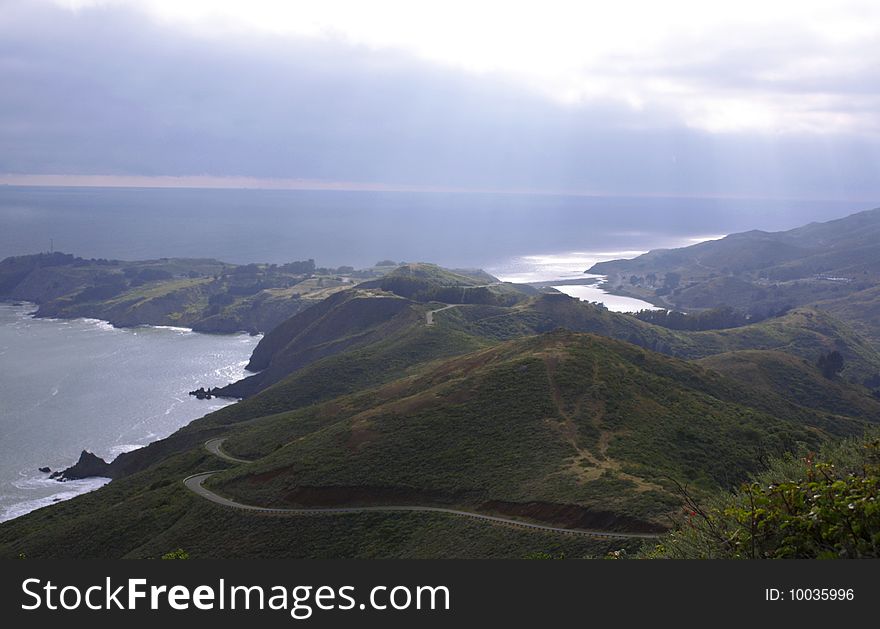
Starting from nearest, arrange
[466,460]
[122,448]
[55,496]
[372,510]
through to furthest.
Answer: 1. [372,510]
2. [466,460]
3. [55,496]
4. [122,448]

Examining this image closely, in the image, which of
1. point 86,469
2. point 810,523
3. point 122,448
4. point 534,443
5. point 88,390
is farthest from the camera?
point 88,390

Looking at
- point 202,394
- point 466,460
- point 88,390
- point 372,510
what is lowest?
point 202,394

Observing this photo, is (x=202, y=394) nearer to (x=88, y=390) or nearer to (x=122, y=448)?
(x=88, y=390)

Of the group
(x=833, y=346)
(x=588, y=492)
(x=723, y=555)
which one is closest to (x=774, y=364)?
(x=833, y=346)

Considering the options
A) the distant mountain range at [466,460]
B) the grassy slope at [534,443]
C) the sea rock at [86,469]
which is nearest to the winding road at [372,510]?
the distant mountain range at [466,460]

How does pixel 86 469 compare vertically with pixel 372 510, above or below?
below

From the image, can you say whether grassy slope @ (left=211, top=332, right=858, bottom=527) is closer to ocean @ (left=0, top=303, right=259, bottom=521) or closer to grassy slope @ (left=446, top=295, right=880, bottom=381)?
ocean @ (left=0, top=303, right=259, bottom=521)

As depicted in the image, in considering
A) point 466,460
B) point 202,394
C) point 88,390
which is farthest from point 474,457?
point 88,390

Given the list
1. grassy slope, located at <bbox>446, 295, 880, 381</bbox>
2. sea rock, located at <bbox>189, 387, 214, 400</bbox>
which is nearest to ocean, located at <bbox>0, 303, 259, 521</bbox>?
sea rock, located at <bbox>189, 387, 214, 400</bbox>

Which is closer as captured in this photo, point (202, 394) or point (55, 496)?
point (55, 496)

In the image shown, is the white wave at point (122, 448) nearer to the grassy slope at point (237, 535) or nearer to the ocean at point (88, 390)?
the ocean at point (88, 390)
